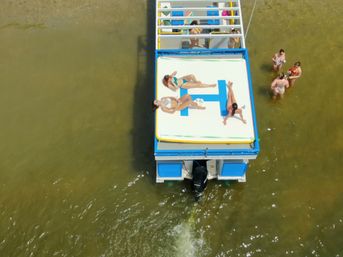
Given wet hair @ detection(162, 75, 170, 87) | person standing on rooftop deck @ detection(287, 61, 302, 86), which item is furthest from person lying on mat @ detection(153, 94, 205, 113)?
person standing on rooftop deck @ detection(287, 61, 302, 86)

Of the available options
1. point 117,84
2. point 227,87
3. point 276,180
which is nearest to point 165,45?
point 117,84

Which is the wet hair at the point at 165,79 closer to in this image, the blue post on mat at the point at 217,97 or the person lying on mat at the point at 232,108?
the blue post on mat at the point at 217,97

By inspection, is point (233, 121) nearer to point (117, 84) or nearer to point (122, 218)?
point (122, 218)

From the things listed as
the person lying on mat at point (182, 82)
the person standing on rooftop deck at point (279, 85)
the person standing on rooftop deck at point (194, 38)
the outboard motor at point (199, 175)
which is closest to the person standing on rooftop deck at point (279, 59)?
the person standing on rooftop deck at point (279, 85)

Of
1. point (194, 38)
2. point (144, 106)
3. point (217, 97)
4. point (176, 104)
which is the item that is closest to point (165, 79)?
point (176, 104)

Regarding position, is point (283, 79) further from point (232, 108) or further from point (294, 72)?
point (232, 108)
